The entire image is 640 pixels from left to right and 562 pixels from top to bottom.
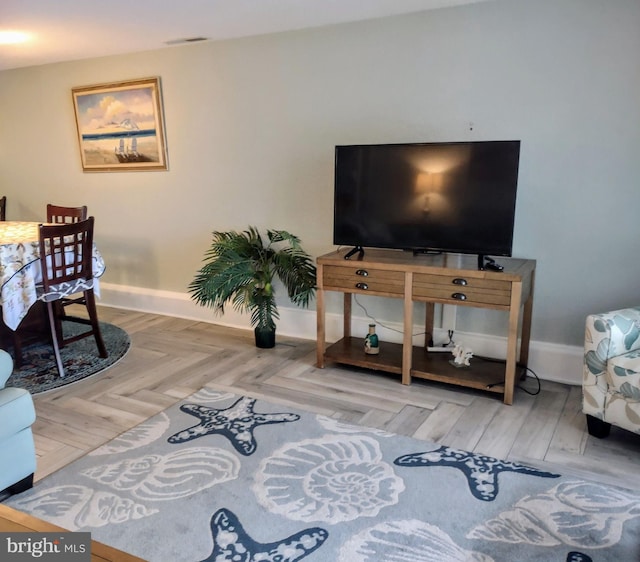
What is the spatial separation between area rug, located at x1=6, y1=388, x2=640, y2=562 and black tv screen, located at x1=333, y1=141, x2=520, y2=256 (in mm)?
1150

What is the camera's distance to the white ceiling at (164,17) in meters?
2.92

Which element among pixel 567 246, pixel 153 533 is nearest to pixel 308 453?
pixel 153 533

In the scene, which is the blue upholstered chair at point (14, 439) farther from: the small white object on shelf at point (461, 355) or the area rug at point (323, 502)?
the small white object on shelf at point (461, 355)

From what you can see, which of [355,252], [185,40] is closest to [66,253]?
[185,40]

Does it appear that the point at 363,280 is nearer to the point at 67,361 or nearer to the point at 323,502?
the point at 323,502

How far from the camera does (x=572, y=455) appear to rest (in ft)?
7.77

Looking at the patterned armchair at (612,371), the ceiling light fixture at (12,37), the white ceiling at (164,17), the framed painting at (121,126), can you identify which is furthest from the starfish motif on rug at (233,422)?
the ceiling light fixture at (12,37)

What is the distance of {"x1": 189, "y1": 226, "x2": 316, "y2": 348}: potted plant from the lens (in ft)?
11.4

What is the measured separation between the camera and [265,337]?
12.2 feet

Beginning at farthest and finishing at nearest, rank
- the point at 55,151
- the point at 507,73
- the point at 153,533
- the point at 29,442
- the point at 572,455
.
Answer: the point at 55,151, the point at 507,73, the point at 572,455, the point at 29,442, the point at 153,533

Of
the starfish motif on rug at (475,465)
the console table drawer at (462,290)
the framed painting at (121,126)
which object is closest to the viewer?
the starfish motif on rug at (475,465)

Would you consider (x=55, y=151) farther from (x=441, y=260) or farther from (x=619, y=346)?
(x=619, y=346)

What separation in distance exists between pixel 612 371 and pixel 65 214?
3.82m

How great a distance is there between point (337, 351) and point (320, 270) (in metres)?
0.57
